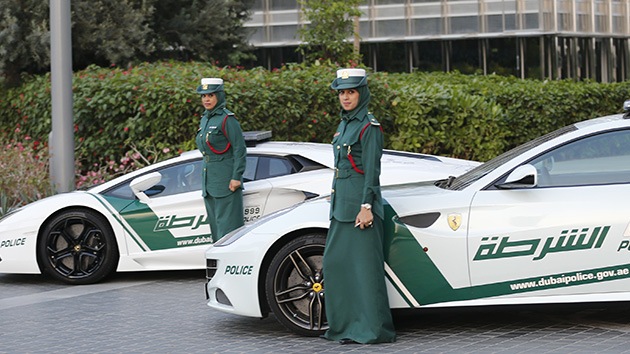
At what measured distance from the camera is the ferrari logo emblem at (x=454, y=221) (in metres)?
7.51

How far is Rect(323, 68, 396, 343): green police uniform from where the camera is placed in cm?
745

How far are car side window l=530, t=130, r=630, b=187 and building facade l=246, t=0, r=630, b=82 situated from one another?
2782 cm

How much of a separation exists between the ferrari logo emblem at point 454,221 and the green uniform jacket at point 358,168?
452 mm

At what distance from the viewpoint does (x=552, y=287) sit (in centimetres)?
745

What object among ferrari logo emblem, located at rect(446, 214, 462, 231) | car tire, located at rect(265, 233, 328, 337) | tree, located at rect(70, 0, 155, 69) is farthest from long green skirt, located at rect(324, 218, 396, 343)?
tree, located at rect(70, 0, 155, 69)

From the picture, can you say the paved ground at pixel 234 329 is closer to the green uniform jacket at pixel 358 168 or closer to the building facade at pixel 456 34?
the green uniform jacket at pixel 358 168

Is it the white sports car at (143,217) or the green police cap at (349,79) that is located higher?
the green police cap at (349,79)

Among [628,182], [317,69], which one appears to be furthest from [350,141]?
[317,69]

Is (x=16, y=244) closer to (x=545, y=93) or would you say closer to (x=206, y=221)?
(x=206, y=221)

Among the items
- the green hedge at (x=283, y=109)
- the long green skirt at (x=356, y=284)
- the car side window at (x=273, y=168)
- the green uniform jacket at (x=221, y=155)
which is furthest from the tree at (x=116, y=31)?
the long green skirt at (x=356, y=284)

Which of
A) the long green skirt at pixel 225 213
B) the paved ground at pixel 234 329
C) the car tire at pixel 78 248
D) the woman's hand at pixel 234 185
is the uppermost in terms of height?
the woman's hand at pixel 234 185

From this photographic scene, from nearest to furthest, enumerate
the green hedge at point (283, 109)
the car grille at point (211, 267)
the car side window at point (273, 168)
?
the car grille at point (211, 267)
the car side window at point (273, 168)
the green hedge at point (283, 109)

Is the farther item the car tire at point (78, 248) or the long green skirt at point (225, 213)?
the car tire at point (78, 248)

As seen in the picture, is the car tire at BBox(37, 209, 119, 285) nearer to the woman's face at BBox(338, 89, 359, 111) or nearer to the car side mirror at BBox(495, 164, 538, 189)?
the woman's face at BBox(338, 89, 359, 111)
